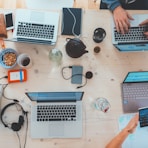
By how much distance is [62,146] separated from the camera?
1.31m

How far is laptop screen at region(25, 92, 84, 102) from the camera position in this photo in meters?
1.27

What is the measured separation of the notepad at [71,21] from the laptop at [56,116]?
39cm

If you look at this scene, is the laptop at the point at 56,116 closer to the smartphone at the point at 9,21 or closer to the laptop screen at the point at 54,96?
the laptop screen at the point at 54,96

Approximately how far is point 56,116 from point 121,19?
0.68 metres

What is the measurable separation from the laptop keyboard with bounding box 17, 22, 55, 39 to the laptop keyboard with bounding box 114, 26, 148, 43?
40 centimetres

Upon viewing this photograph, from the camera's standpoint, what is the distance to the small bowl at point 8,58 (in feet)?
4.47

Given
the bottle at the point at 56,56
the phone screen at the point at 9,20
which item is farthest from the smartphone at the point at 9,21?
the bottle at the point at 56,56

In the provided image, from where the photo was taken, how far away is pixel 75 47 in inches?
51.4

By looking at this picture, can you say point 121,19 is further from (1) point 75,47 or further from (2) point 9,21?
(2) point 9,21

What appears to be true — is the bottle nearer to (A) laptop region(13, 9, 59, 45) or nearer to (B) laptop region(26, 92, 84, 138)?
(A) laptop region(13, 9, 59, 45)

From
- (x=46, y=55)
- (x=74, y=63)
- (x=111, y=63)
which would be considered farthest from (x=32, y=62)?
(x=111, y=63)

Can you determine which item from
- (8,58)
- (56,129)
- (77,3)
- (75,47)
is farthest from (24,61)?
(77,3)

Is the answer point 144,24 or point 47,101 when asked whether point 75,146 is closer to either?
point 47,101

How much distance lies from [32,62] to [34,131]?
39cm
